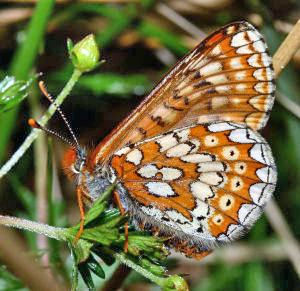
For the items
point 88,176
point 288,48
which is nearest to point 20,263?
point 88,176

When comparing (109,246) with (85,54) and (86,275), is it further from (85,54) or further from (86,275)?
(85,54)

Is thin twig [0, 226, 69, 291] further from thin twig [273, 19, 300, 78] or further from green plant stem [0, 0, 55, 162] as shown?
green plant stem [0, 0, 55, 162]

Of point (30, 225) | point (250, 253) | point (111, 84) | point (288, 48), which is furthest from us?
point (250, 253)

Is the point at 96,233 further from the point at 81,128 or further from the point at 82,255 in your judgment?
the point at 81,128

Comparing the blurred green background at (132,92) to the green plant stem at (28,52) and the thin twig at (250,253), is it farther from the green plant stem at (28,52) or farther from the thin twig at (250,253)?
the green plant stem at (28,52)

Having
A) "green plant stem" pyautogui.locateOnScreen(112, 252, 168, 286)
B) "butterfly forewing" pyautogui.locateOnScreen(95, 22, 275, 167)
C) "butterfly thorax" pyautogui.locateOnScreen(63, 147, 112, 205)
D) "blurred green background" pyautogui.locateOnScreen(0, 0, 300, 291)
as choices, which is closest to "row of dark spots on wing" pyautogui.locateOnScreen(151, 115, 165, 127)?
"butterfly forewing" pyautogui.locateOnScreen(95, 22, 275, 167)

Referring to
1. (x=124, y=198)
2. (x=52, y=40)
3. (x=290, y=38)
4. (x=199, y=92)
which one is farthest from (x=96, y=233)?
(x=52, y=40)
